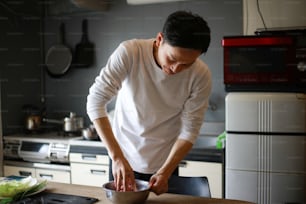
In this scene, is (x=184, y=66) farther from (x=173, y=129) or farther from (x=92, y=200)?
(x=92, y=200)

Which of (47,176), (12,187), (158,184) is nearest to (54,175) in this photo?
(47,176)

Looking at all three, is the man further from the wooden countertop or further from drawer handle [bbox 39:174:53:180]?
drawer handle [bbox 39:174:53:180]

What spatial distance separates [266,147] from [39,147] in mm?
1556

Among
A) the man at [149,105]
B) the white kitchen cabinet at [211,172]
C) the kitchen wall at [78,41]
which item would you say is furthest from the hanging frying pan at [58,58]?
the man at [149,105]

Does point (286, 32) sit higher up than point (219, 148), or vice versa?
point (286, 32)

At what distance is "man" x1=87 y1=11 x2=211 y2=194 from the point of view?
4.04 feet

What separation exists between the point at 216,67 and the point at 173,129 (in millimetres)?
1309

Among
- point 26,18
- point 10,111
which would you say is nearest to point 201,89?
point 10,111

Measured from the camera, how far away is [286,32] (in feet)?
6.39

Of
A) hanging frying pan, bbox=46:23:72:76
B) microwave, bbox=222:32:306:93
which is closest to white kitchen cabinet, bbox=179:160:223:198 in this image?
microwave, bbox=222:32:306:93

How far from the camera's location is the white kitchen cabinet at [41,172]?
8.21 ft

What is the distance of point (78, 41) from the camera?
296 centimetres

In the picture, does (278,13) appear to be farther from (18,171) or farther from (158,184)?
(18,171)

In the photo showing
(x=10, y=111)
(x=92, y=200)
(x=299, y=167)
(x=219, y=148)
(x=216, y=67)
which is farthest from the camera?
(x=10, y=111)
